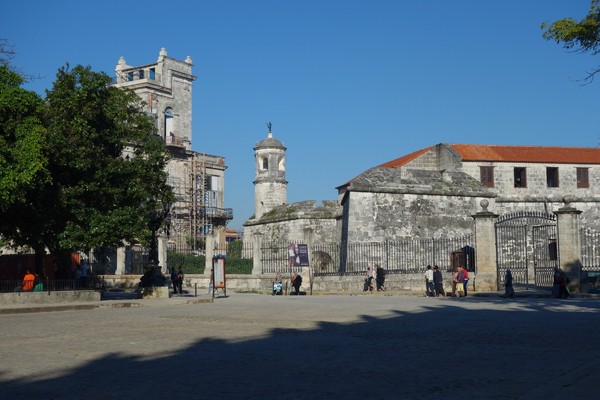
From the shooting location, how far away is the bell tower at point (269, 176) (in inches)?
2323

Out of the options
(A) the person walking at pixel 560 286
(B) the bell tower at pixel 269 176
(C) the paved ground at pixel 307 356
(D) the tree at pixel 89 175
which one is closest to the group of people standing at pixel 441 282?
(A) the person walking at pixel 560 286

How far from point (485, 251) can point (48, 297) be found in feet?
51.8

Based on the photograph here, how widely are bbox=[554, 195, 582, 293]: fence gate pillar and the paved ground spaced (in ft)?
28.2

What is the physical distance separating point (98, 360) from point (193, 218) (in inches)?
2210

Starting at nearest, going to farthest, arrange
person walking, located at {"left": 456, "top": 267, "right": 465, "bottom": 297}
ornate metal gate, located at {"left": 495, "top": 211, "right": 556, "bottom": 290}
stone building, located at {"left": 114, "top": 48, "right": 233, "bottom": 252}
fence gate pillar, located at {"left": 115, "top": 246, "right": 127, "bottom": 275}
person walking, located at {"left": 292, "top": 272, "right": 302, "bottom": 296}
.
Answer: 1. person walking, located at {"left": 456, "top": 267, "right": 465, "bottom": 297}
2. person walking, located at {"left": 292, "top": 272, "right": 302, "bottom": 296}
3. ornate metal gate, located at {"left": 495, "top": 211, "right": 556, "bottom": 290}
4. fence gate pillar, located at {"left": 115, "top": 246, "right": 127, "bottom": 275}
5. stone building, located at {"left": 114, "top": 48, "right": 233, "bottom": 252}

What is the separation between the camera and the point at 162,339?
1248cm

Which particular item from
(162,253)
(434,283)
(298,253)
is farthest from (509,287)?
(162,253)

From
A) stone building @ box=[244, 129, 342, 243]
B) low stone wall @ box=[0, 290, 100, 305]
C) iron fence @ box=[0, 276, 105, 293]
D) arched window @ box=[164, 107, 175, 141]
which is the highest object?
arched window @ box=[164, 107, 175, 141]

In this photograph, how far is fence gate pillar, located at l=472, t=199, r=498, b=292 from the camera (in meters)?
28.0

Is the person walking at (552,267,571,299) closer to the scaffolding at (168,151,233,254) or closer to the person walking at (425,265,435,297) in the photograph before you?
the person walking at (425,265,435,297)

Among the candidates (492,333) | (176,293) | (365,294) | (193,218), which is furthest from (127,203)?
(193,218)

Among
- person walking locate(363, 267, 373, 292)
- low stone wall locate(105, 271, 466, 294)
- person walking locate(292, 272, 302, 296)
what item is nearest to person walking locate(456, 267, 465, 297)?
low stone wall locate(105, 271, 466, 294)

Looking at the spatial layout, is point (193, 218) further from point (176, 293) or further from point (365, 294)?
point (365, 294)

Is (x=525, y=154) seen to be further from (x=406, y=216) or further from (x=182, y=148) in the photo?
(x=182, y=148)
